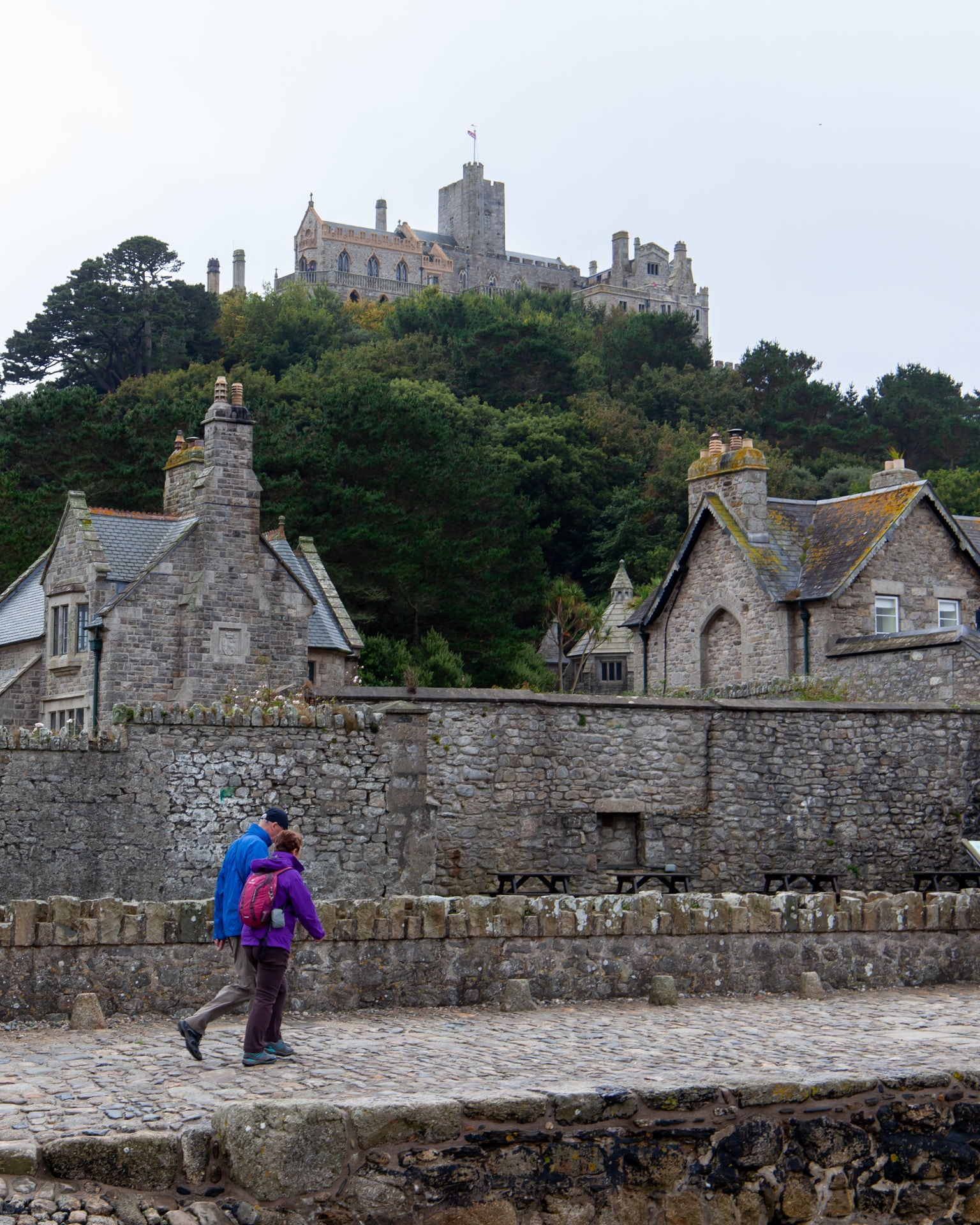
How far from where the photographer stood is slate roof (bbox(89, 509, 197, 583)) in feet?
83.0

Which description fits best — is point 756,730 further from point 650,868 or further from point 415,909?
point 415,909

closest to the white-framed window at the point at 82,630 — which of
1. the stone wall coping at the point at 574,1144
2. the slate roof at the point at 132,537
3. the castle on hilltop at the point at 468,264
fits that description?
the slate roof at the point at 132,537

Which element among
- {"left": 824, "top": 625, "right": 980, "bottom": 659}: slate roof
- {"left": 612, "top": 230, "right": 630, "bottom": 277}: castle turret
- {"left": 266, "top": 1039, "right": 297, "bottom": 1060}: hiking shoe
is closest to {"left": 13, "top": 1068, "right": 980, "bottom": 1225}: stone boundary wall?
{"left": 266, "top": 1039, "right": 297, "bottom": 1060}: hiking shoe

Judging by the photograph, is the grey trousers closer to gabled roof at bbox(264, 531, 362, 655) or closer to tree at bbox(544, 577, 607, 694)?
gabled roof at bbox(264, 531, 362, 655)

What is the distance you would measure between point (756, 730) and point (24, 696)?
48.1 feet

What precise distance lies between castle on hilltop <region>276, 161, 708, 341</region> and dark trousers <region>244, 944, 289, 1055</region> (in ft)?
386

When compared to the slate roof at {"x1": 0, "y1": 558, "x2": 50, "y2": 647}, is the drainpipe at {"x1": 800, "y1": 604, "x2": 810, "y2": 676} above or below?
below

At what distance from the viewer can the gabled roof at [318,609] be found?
90.5 ft

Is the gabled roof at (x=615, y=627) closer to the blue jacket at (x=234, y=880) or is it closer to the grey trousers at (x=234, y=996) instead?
the blue jacket at (x=234, y=880)

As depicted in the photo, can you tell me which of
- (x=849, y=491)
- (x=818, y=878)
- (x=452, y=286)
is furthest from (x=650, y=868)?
(x=452, y=286)

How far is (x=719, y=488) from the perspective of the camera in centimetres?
2753

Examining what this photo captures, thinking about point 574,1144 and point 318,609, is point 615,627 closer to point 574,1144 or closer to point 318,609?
point 318,609

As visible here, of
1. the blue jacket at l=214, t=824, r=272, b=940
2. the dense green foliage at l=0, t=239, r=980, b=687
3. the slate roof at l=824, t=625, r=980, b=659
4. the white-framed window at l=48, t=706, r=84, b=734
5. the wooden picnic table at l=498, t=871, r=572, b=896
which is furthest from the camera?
the dense green foliage at l=0, t=239, r=980, b=687

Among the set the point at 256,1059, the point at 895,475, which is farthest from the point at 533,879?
the point at 895,475
